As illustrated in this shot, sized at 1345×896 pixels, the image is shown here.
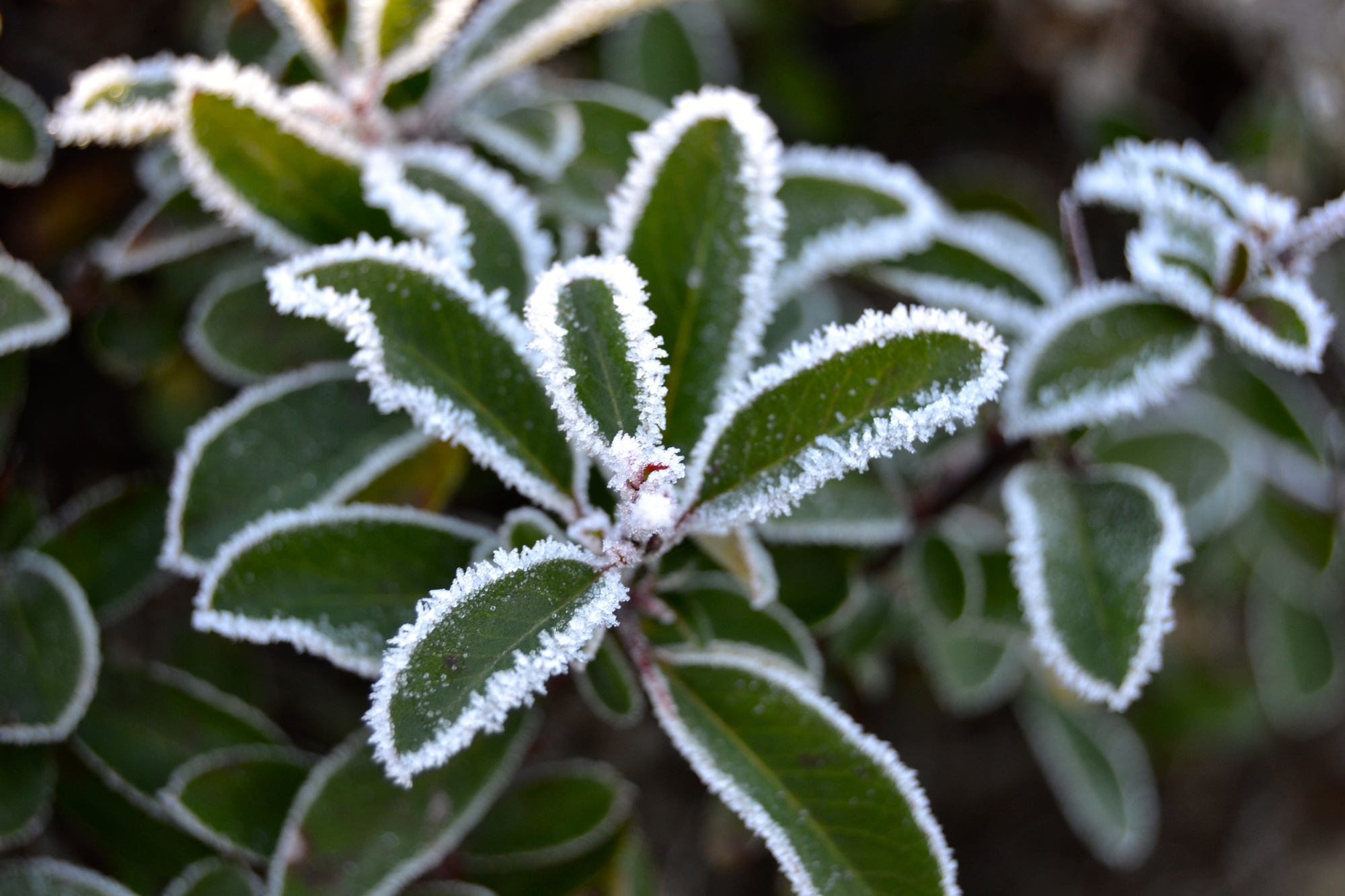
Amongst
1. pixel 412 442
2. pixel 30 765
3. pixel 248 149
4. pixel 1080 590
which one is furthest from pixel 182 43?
pixel 1080 590

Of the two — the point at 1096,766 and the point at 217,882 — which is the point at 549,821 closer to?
the point at 217,882

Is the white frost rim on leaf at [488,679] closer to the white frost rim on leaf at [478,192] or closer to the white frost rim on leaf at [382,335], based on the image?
the white frost rim on leaf at [382,335]

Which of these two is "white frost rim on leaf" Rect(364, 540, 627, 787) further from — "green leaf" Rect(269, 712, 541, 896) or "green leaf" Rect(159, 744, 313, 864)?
"green leaf" Rect(159, 744, 313, 864)

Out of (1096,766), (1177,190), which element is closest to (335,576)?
(1177,190)

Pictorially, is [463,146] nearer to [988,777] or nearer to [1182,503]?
[1182,503]

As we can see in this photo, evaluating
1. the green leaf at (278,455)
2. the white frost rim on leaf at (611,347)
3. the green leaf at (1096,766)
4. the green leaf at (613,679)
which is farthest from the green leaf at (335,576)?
the green leaf at (1096,766)

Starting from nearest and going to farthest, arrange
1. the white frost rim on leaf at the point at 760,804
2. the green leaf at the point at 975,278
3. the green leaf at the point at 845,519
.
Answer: the white frost rim on leaf at the point at 760,804 < the green leaf at the point at 845,519 < the green leaf at the point at 975,278
